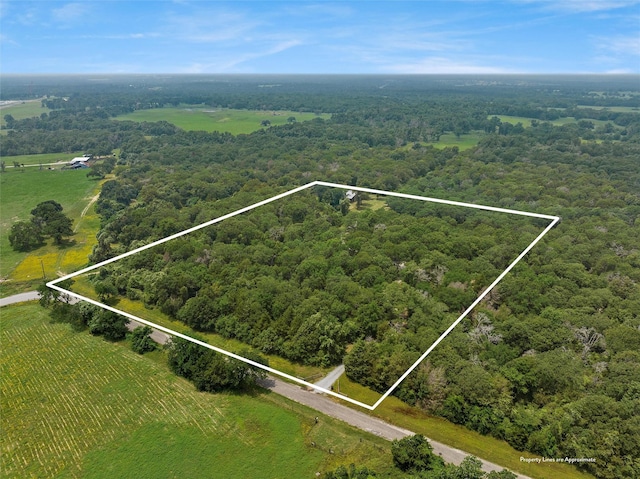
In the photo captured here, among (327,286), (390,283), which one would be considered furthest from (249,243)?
(390,283)

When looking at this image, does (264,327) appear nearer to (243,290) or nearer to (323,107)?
(243,290)

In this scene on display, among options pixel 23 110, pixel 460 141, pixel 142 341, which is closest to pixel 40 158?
pixel 142 341

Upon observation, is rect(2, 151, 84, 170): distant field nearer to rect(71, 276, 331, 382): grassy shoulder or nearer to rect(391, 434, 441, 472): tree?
rect(71, 276, 331, 382): grassy shoulder

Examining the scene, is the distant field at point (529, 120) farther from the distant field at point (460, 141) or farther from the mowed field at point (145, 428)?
the mowed field at point (145, 428)

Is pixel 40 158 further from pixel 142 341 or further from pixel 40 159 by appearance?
pixel 142 341

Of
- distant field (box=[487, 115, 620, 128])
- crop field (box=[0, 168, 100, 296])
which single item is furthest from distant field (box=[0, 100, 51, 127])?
distant field (box=[487, 115, 620, 128])
